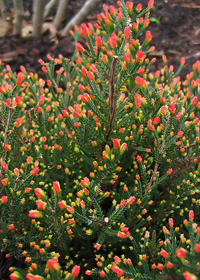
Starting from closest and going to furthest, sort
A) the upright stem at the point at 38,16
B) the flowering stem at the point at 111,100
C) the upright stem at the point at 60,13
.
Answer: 1. the flowering stem at the point at 111,100
2. the upright stem at the point at 38,16
3. the upright stem at the point at 60,13

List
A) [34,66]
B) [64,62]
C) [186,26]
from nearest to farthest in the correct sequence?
[64,62] → [34,66] → [186,26]

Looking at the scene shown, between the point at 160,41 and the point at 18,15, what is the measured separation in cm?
191

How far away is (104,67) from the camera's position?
63.8 inches

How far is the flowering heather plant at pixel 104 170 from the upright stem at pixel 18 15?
1900mm

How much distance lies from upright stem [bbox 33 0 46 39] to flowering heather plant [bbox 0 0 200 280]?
179 cm

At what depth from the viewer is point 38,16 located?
378 centimetres

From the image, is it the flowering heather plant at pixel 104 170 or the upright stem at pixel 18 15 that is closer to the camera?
the flowering heather plant at pixel 104 170

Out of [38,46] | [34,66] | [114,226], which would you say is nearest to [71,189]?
[114,226]

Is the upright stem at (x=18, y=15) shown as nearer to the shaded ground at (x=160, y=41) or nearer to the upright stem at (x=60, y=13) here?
the shaded ground at (x=160, y=41)

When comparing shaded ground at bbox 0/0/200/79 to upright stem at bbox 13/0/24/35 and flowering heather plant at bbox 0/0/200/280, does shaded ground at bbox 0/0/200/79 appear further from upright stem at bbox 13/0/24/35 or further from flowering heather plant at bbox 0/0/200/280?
flowering heather plant at bbox 0/0/200/280

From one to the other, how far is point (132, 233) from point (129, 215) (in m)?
0.12

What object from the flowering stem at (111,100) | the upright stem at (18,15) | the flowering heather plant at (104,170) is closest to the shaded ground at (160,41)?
the upright stem at (18,15)

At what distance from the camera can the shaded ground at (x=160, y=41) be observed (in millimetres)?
4039

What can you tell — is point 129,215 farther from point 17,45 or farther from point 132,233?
point 17,45
